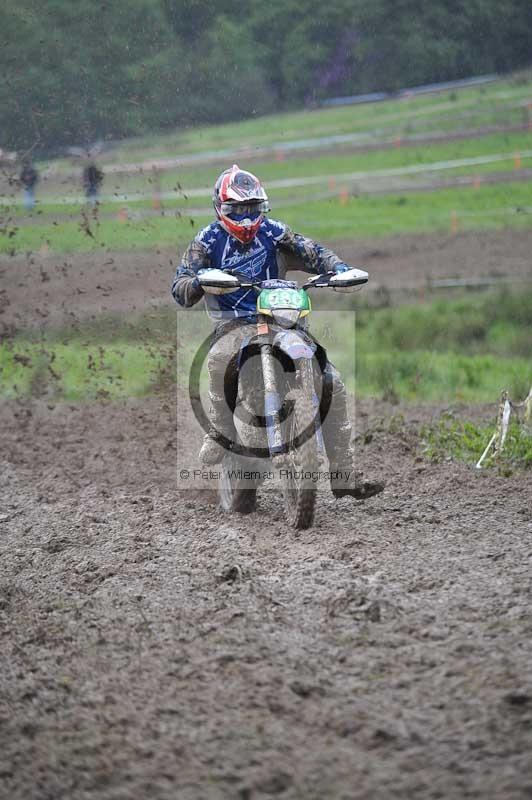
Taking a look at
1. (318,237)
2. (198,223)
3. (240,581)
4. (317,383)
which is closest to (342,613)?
(240,581)

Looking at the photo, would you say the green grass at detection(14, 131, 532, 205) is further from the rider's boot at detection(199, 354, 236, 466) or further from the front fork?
the front fork

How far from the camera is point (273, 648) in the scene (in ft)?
15.2

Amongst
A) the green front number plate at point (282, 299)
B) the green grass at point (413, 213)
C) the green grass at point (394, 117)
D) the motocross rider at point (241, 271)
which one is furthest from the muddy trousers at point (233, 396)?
the green grass at point (394, 117)

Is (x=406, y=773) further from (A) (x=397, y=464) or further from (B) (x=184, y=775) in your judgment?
(A) (x=397, y=464)

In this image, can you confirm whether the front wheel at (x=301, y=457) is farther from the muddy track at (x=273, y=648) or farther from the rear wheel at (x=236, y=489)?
the rear wheel at (x=236, y=489)

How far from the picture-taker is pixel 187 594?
563cm

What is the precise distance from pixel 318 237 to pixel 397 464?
14.6m

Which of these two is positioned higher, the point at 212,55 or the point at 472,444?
the point at 212,55

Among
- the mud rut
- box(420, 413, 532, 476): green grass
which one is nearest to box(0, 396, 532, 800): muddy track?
the mud rut

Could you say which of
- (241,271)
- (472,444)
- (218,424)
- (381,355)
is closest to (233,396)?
(218,424)

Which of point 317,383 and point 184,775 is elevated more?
point 317,383

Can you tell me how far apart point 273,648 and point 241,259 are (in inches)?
138

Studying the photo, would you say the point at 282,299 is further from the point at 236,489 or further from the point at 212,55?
the point at 212,55

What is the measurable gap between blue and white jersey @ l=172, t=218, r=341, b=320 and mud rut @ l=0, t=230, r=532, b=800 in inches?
56.2
